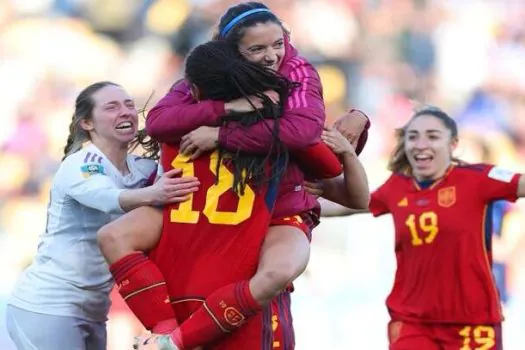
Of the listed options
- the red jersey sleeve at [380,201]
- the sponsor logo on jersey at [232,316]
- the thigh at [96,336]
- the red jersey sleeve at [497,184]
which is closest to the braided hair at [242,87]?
the sponsor logo on jersey at [232,316]

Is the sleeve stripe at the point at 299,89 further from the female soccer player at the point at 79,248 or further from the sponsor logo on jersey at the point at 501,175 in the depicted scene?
the sponsor logo on jersey at the point at 501,175

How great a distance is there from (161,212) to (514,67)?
7.09 meters

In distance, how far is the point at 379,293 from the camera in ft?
27.5

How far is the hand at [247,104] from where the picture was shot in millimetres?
3197

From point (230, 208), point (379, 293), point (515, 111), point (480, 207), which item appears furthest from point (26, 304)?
point (515, 111)

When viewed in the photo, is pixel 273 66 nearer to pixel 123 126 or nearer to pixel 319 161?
pixel 319 161

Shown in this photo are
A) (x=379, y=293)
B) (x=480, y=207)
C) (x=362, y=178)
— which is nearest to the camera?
(x=362, y=178)

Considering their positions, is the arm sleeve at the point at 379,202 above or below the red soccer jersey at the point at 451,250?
above

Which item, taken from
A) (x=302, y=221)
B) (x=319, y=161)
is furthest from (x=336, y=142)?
(x=302, y=221)

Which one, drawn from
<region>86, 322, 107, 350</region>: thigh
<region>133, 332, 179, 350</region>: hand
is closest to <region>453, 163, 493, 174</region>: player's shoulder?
<region>86, 322, 107, 350</region>: thigh

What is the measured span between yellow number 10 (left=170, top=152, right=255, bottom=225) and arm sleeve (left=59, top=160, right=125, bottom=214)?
311 mm

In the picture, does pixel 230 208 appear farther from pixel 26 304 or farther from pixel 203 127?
pixel 26 304

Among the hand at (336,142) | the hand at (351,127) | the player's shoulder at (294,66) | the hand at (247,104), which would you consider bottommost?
the hand at (336,142)

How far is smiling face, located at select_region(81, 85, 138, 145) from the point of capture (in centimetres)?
387
